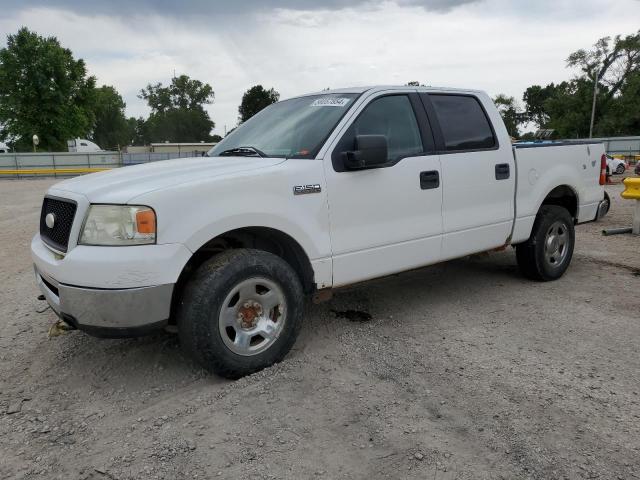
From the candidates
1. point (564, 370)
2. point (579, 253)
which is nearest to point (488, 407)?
point (564, 370)

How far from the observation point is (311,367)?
142 inches

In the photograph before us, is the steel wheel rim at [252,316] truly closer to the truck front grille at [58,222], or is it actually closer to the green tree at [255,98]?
the truck front grille at [58,222]

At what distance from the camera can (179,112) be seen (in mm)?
98250

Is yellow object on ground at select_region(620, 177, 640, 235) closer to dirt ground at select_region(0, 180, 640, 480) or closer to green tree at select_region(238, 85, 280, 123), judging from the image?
dirt ground at select_region(0, 180, 640, 480)

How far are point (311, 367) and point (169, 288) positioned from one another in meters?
1.15

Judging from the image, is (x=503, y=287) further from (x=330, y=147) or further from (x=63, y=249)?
(x=63, y=249)

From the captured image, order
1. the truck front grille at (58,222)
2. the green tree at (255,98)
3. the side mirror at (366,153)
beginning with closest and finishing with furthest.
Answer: the truck front grille at (58,222) < the side mirror at (366,153) < the green tree at (255,98)

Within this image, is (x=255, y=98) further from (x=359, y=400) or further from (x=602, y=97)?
(x=359, y=400)

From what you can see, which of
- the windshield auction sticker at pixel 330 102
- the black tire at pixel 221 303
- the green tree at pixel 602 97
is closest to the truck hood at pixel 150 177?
the black tire at pixel 221 303

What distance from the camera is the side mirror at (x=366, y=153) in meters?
3.59

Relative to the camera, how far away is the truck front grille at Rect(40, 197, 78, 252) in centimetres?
320

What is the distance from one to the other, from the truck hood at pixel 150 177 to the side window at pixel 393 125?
0.73 m

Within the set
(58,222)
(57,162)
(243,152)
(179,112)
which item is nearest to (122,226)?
(58,222)

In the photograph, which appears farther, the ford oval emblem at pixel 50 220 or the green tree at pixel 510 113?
the green tree at pixel 510 113
